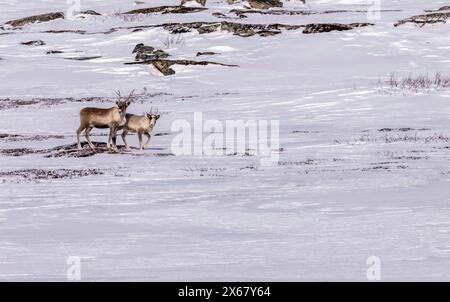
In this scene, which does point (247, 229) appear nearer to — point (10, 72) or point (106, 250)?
point (106, 250)

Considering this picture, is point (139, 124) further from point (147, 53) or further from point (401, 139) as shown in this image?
point (147, 53)

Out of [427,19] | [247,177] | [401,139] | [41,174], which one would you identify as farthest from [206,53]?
[247,177]

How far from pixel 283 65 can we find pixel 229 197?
107 feet

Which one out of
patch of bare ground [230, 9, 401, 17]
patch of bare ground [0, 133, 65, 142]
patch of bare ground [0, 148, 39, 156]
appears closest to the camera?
patch of bare ground [0, 148, 39, 156]

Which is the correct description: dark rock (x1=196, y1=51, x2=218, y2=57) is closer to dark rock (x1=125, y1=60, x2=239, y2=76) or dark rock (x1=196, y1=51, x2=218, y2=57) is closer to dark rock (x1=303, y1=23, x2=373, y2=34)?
dark rock (x1=125, y1=60, x2=239, y2=76)

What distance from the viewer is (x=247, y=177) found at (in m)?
17.8

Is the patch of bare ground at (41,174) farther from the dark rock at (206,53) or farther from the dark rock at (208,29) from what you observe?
the dark rock at (208,29)

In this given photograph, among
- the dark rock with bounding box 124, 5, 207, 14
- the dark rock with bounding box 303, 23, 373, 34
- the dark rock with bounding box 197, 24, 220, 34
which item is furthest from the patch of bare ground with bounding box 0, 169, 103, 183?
the dark rock with bounding box 124, 5, 207, 14

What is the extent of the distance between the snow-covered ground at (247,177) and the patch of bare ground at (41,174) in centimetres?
19

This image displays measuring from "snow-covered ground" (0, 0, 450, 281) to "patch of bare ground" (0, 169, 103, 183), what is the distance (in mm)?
191

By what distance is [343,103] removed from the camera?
33.9 metres

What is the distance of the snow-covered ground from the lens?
32.1 feet

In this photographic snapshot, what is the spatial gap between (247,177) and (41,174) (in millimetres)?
4643
